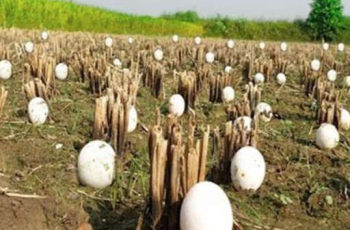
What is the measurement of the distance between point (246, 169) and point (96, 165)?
977mm

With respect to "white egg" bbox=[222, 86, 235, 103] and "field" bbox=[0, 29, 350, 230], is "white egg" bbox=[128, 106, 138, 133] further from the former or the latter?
"white egg" bbox=[222, 86, 235, 103]

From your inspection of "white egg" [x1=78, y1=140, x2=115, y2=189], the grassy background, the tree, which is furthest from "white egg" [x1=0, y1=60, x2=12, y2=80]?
the tree

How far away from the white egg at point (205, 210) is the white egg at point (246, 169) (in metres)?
1.15

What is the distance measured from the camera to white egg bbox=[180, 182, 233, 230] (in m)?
2.78

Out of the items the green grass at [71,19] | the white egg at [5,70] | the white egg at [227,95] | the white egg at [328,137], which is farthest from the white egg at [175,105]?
the green grass at [71,19]

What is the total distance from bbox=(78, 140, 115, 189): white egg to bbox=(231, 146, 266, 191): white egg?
812 millimetres

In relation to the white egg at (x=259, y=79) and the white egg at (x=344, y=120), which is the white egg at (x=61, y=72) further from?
the white egg at (x=344, y=120)

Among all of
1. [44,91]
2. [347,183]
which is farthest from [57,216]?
[44,91]

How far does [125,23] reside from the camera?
31.0m

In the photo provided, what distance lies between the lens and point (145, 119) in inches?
243

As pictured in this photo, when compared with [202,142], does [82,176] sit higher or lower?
lower

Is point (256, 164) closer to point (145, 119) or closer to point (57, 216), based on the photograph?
point (57, 216)

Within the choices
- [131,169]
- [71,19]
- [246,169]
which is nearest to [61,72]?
[131,169]

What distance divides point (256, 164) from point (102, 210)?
1.06 m
